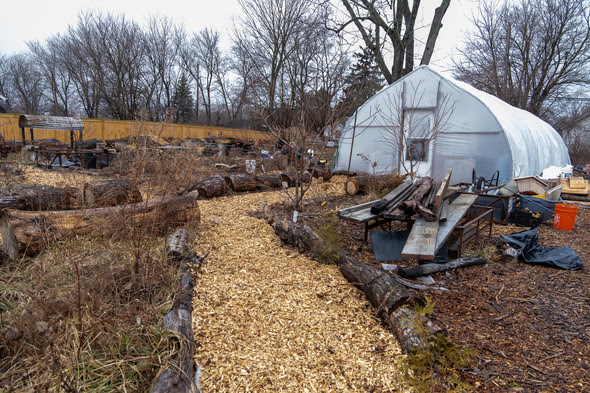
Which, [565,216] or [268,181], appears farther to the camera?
[268,181]

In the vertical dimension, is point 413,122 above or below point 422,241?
above

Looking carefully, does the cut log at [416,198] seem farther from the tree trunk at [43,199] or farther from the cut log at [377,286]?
the tree trunk at [43,199]

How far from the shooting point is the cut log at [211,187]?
7.70 meters

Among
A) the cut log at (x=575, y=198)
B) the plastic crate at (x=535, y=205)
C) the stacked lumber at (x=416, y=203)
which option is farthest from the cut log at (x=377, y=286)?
the cut log at (x=575, y=198)

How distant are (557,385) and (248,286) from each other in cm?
252

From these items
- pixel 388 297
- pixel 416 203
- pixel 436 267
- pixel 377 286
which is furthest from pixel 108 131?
pixel 388 297

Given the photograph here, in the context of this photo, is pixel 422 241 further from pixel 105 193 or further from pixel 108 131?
pixel 108 131

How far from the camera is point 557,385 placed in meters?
2.21

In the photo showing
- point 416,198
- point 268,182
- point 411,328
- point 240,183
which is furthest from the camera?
point 268,182

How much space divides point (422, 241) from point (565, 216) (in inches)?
183

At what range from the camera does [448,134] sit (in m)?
10.2

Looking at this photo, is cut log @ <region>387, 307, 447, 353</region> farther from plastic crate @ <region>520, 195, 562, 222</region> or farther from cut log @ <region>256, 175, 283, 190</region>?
cut log @ <region>256, 175, 283, 190</region>

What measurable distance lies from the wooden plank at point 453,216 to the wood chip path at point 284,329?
4.40 feet

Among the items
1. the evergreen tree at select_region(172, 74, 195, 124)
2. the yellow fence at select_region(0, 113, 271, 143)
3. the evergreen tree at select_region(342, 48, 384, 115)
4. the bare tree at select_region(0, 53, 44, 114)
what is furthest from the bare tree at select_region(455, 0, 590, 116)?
the bare tree at select_region(0, 53, 44, 114)
